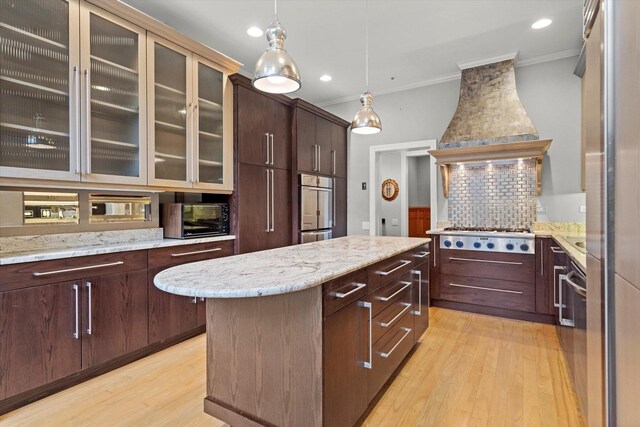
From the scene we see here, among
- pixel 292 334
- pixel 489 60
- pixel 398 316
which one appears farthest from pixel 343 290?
pixel 489 60

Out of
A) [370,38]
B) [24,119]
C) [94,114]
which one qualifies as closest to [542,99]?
[370,38]

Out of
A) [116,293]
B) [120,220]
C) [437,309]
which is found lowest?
[437,309]

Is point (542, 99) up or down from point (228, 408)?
up

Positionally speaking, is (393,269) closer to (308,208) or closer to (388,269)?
(388,269)

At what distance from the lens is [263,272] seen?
1505 millimetres

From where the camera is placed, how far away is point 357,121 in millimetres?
2652

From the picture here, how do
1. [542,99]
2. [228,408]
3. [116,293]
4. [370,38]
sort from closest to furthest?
1. [228,408]
2. [116,293]
3. [370,38]
4. [542,99]

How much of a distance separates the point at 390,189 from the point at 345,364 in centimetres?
573

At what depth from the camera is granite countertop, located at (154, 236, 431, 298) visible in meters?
1.21

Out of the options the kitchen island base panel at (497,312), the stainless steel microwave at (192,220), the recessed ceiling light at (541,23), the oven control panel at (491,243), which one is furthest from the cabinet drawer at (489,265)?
the stainless steel microwave at (192,220)

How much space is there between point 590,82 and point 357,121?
5.25ft

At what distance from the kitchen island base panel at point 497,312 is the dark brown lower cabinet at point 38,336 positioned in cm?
351

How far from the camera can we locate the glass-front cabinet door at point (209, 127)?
3.11 metres

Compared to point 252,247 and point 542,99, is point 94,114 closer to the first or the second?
point 252,247
